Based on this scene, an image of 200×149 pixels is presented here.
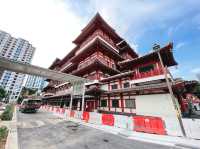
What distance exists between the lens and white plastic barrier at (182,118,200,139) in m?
7.09

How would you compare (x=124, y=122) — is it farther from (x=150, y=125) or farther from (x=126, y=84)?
(x=126, y=84)

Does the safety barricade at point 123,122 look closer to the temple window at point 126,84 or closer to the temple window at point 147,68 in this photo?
the temple window at point 126,84

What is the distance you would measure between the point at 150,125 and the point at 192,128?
8.94 feet

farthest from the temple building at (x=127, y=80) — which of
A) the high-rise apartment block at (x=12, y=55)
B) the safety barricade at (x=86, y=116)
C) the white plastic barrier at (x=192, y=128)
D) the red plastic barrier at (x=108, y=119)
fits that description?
the high-rise apartment block at (x=12, y=55)

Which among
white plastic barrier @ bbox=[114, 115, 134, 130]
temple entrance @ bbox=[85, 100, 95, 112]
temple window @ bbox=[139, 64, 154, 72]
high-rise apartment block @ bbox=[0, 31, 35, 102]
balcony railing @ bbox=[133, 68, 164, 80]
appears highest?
high-rise apartment block @ bbox=[0, 31, 35, 102]

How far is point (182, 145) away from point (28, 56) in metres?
147

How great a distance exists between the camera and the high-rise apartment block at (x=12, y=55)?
10281 centimetres

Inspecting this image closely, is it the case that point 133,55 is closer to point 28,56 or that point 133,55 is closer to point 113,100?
point 113,100

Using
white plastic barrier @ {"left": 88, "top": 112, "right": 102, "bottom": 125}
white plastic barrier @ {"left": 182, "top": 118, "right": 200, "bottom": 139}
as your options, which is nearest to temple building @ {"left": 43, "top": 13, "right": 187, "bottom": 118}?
white plastic barrier @ {"left": 182, "top": 118, "right": 200, "bottom": 139}

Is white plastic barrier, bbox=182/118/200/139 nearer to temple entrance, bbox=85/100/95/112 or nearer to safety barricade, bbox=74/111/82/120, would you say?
safety barricade, bbox=74/111/82/120

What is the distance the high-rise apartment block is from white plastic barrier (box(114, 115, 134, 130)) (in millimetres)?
118489

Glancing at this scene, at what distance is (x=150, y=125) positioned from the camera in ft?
29.1

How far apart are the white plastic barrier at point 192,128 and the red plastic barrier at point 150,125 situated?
1.48 metres

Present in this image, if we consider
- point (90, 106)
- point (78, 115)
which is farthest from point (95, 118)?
point (90, 106)
